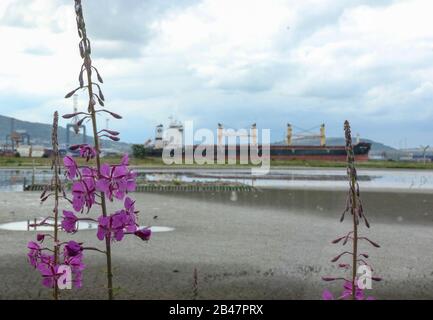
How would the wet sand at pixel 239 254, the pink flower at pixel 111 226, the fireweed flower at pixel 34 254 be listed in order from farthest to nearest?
the wet sand at pixel 239 254 → the fireweed flower at pixel 34 254 → the pink flower at pixel 111 226

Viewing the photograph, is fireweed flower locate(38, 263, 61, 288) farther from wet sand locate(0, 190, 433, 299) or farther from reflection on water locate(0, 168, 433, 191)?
reflection on water locate(0, 168, 433, 191)

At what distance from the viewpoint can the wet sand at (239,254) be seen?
7.38 meters

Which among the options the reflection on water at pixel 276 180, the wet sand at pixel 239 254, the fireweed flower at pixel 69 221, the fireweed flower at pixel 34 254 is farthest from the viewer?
the reflection on water at pixel 276 180

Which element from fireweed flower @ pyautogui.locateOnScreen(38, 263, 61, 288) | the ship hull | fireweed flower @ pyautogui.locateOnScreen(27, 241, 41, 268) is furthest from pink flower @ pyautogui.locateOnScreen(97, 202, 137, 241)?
the ship hull

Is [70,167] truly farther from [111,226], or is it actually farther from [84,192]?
[111,226]

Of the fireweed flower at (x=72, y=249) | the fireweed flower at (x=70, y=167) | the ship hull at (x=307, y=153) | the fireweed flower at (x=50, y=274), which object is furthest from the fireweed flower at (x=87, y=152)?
the ship hull at (x=307, y=153)

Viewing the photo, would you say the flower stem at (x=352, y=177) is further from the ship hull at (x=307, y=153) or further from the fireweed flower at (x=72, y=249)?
the ship hull at (x=307, y=153)

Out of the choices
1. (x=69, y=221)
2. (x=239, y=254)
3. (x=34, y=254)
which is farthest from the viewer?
(x=239, y=254)

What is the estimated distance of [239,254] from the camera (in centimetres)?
1012

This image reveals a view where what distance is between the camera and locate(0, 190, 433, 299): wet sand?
7.38 m

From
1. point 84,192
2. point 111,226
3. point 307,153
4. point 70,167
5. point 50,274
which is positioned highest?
point 307,153

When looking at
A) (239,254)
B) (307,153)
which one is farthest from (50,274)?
(307,153)

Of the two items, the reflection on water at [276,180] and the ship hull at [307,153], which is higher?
the ship hull at [307,153]
